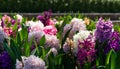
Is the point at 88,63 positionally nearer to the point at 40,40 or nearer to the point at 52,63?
the point at 52,63

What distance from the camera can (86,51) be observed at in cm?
318

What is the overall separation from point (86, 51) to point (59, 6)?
10321 mm

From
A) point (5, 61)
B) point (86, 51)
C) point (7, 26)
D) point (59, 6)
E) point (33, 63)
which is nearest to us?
point (33, 63)

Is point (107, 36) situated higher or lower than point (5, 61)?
higher

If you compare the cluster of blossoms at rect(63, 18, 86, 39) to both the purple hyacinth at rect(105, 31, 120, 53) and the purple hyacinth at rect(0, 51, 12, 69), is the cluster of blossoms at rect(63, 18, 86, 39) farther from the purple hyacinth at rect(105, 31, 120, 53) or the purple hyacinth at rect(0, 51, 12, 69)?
the purple hyacinth at rect(0, 51, 12, 69)

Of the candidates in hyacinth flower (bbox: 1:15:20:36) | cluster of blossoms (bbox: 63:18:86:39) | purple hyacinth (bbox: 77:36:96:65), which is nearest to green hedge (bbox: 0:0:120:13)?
hyacinth flower (bbox: 1:15:20:36)

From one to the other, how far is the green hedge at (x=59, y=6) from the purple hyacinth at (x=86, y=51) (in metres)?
10.1

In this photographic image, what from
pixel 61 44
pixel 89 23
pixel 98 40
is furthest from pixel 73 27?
pixel 89 23

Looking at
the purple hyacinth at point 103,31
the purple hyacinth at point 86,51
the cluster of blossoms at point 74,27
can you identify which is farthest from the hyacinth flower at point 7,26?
the purple hyacinth at point 86,51

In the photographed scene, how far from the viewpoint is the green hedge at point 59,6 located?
43.6 feet

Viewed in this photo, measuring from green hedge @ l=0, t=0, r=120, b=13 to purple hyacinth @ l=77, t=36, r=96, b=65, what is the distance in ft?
33.3

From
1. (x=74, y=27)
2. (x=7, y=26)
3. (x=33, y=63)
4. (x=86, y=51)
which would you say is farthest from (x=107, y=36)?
(x=7, y=26)

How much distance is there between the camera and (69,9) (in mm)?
13602

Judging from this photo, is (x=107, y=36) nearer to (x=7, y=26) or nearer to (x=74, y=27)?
(x=74, y=27)
